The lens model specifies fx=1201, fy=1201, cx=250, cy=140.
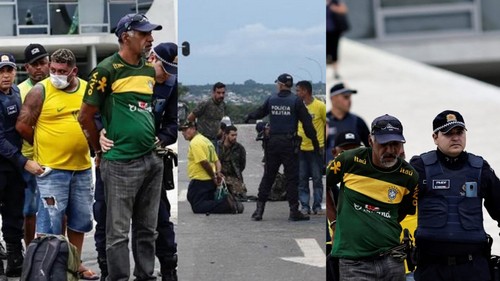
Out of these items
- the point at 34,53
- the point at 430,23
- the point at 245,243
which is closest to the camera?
the point at 245,243

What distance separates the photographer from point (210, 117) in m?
5.55

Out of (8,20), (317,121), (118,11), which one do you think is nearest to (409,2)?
(317,121)

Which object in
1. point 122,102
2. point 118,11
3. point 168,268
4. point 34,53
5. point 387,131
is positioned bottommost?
point 168,268

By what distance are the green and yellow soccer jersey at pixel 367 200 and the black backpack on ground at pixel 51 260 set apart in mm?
1400

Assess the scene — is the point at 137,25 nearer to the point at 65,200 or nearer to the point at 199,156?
the point at 199,156

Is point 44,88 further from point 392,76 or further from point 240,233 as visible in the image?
point 392,76

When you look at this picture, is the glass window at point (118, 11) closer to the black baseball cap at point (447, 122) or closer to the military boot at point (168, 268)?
the military boot at point (168, 268)

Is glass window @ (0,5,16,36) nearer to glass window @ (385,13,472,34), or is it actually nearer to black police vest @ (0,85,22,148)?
glass window @ (385,13,472,34)

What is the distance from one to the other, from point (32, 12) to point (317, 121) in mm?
12519

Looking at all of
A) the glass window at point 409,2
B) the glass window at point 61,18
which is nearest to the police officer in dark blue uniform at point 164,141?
the glass window at point 409,2

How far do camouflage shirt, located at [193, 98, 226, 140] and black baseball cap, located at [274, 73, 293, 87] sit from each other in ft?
0.92

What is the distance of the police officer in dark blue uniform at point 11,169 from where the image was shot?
21.7ft

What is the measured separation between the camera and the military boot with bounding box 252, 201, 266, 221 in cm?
555

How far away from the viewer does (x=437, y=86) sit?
10.7m
